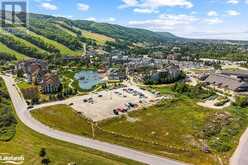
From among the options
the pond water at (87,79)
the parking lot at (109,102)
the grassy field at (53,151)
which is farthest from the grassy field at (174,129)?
the pond water at (87,79)

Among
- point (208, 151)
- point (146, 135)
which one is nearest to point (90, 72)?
point (146, 135)

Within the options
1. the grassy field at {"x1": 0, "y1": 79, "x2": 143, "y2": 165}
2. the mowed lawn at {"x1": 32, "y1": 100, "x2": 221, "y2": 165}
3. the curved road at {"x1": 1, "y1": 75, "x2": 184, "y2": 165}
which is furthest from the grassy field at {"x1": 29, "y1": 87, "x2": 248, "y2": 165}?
the grassy field at {"x1": 0, "y1": 79, "x2": 143, "y2": 165}

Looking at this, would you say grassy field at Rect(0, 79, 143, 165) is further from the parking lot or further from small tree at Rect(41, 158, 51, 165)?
the parking lot

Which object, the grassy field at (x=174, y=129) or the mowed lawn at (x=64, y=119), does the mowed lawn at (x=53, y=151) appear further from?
the mowed lawn at (x=64, y=119)

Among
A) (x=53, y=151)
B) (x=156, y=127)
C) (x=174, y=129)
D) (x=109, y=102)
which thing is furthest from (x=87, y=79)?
(x=53, y=151)

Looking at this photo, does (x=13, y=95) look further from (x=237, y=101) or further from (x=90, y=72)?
(x=237, y=101)

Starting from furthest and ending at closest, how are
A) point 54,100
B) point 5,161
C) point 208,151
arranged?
point 54,100, point 208,151, point 5,161
